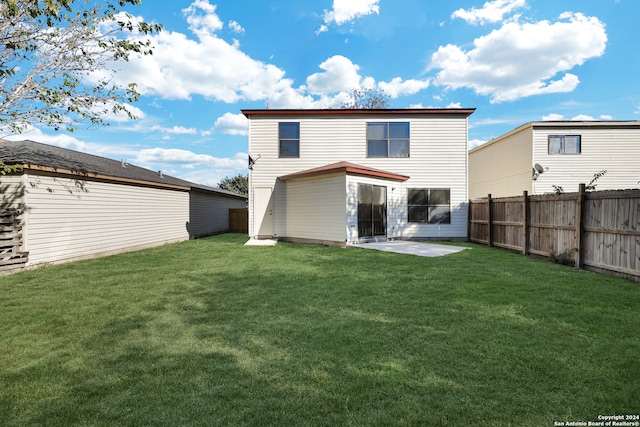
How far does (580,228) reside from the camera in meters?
6.77

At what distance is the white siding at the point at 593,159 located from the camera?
47.1ft

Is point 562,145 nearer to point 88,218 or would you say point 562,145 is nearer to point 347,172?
point 347,172

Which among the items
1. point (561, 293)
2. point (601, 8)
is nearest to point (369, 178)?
point (561, 293)

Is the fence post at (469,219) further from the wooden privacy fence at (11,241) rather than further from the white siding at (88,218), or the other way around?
the wooden privacy fence at (11,241)

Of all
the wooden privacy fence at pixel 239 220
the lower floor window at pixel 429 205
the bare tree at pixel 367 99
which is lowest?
the wooden privacy fence at pixel 239 220

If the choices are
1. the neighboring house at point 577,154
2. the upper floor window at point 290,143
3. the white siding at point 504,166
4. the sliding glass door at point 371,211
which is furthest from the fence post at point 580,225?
the upper floor window at point 290,143

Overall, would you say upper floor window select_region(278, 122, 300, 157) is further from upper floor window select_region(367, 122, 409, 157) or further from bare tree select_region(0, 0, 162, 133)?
bare tree select_region(0, 0, 162, 133)

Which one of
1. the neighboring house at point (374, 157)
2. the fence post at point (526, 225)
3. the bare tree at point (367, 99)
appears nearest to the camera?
the fence post at point (526, 225)

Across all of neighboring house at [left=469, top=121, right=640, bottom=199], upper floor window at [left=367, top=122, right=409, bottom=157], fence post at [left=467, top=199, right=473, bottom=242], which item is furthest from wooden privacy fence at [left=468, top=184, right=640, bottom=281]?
neighboring house at [left=469, top=121, right=640, bottom=199]

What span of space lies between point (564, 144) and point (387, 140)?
8632mm

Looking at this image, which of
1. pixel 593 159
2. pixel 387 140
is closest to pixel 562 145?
pixel 593 159

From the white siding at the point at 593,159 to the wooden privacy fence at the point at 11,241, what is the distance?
1858 cm

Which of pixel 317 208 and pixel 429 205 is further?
pixel 429 205

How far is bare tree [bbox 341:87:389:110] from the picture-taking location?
24.7m
